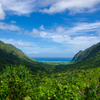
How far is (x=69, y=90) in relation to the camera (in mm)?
5297

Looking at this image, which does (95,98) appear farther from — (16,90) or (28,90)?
(16,90)

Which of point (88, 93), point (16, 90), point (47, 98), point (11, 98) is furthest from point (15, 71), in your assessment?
point (88, 93)

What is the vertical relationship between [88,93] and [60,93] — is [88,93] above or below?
A: below

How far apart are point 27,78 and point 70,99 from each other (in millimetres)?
5337

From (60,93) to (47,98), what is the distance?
3.87 ft

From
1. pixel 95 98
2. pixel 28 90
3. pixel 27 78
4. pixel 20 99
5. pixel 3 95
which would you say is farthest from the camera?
pixel 27 78

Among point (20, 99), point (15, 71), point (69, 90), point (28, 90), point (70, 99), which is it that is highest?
point (15, 71)

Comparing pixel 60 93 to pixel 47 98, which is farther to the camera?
pixel 47 98

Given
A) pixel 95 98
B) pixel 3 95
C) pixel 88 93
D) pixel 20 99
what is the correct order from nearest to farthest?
pixel 95 98, pixel 88 93, pixel 3 95, pixel 20 99

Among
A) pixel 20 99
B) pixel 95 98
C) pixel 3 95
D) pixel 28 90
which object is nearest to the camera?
pixel 95 98

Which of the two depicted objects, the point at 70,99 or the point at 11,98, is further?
the point at 11,98

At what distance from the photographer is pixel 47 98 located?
5.98 m

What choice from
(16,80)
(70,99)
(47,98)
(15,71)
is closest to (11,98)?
(16,80)

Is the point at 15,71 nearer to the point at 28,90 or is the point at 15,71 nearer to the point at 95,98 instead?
the point at 28,90
